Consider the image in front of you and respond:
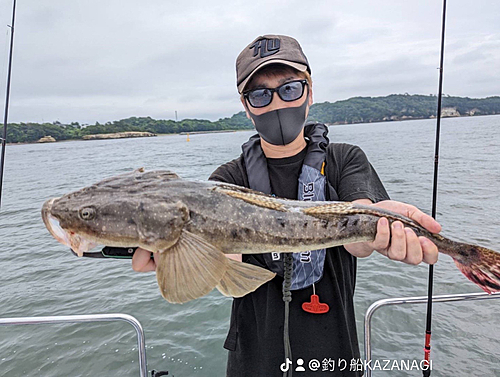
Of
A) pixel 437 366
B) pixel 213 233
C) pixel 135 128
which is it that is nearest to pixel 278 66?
pixel 213 233

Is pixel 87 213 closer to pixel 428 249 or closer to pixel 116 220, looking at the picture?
pixel 116 220

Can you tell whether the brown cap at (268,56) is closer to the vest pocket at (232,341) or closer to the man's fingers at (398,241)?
the man's fingers at (398,241)

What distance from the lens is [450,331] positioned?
688 centimetres

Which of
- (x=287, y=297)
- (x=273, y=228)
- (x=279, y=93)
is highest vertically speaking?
(x=279, y=93)

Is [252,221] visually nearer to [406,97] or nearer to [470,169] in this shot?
[470,169]

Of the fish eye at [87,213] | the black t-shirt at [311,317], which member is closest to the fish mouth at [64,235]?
A: the fish eye at [87,213]

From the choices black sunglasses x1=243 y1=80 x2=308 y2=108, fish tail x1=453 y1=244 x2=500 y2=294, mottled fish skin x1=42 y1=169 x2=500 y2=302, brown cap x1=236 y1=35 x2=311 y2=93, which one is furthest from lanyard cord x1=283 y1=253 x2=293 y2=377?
brown cap x1=236 y1=35 x2=311 y2=93

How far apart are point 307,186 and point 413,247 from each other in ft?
3.06

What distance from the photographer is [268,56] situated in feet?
9.09

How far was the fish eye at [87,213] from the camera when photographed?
6.63ft

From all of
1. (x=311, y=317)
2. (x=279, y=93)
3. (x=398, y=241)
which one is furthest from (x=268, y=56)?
(x=311, y=317)

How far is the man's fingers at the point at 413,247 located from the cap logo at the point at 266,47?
1.72 m

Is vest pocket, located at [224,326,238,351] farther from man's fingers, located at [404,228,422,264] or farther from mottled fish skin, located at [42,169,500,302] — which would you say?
man's fingers, located at [404,228,422,264]

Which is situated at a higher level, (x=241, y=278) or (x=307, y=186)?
(x=307, y=186)
